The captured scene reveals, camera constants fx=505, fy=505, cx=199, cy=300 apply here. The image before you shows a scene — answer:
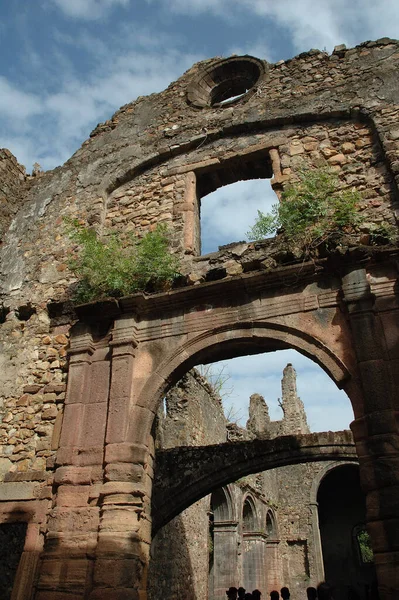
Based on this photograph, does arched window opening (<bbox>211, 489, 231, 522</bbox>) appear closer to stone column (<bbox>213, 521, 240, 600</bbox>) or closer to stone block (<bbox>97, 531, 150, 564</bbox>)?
stone column (<bbox>213, 521, 240, 600</bbox>)

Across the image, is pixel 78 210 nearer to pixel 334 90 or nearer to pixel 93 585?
pixel 334 90

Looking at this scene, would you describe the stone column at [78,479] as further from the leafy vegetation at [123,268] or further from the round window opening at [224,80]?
the round window opening at [224,80]

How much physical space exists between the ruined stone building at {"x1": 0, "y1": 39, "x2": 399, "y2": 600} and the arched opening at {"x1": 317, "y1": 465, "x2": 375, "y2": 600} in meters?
13.1

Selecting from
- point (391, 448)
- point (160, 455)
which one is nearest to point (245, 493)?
point (160, 455)

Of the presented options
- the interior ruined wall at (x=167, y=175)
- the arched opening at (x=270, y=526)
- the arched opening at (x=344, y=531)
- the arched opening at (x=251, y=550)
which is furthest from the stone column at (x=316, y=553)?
the interior ruined wall at (x=167, y=175)

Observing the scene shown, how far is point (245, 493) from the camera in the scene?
15125 mm

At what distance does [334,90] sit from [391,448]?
536 centimetres

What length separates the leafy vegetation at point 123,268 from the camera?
6.32 m

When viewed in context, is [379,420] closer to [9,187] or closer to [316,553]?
[9,187]

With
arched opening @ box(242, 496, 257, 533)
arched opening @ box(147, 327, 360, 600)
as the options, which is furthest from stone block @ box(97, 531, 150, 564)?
arched opening @ box(242, 496, 257, 533)

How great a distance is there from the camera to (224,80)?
9047 mm

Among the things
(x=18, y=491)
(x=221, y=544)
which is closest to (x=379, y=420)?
(x=18, y=491)

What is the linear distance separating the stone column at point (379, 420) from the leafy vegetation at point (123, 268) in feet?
7.37

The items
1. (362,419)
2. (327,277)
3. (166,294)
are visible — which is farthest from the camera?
(166,294)
